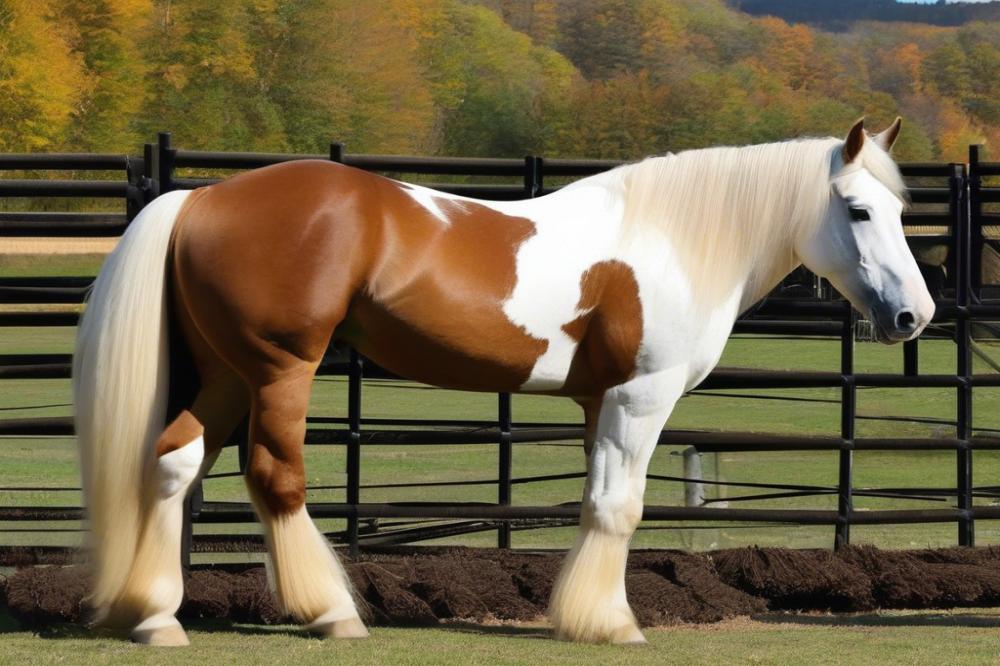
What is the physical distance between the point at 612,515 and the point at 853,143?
1.52 meters

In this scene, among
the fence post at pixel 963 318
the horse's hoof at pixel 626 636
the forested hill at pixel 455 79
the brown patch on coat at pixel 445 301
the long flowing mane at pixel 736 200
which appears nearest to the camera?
the brown patch on coat at pixel 445 301

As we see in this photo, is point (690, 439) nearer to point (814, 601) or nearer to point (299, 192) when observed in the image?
point (814, 601)

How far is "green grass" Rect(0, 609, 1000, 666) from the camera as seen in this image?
404 centimetres

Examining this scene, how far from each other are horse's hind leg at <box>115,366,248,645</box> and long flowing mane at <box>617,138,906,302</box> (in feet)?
5.53

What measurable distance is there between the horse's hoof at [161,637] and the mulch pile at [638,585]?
51 cm

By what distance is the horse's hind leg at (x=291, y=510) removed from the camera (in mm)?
4250

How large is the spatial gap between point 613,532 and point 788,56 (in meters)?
A: 133

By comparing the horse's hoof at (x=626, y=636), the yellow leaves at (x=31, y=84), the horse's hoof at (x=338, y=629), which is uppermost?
the yellow leaves at (x=31, y=84)

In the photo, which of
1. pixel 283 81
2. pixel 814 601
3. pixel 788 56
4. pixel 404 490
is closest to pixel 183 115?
pixel 283 81

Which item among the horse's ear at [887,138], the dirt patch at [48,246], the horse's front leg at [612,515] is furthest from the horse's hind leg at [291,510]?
the dirt patch at [48,246]

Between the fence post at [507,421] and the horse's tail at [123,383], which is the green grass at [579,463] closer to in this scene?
the fence post at [507,421]

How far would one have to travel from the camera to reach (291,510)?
4.33m

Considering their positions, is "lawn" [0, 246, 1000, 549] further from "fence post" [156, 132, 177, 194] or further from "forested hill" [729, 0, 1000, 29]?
"forested hill" [729, 0, 1000, 29]

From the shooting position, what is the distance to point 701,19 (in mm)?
139750
